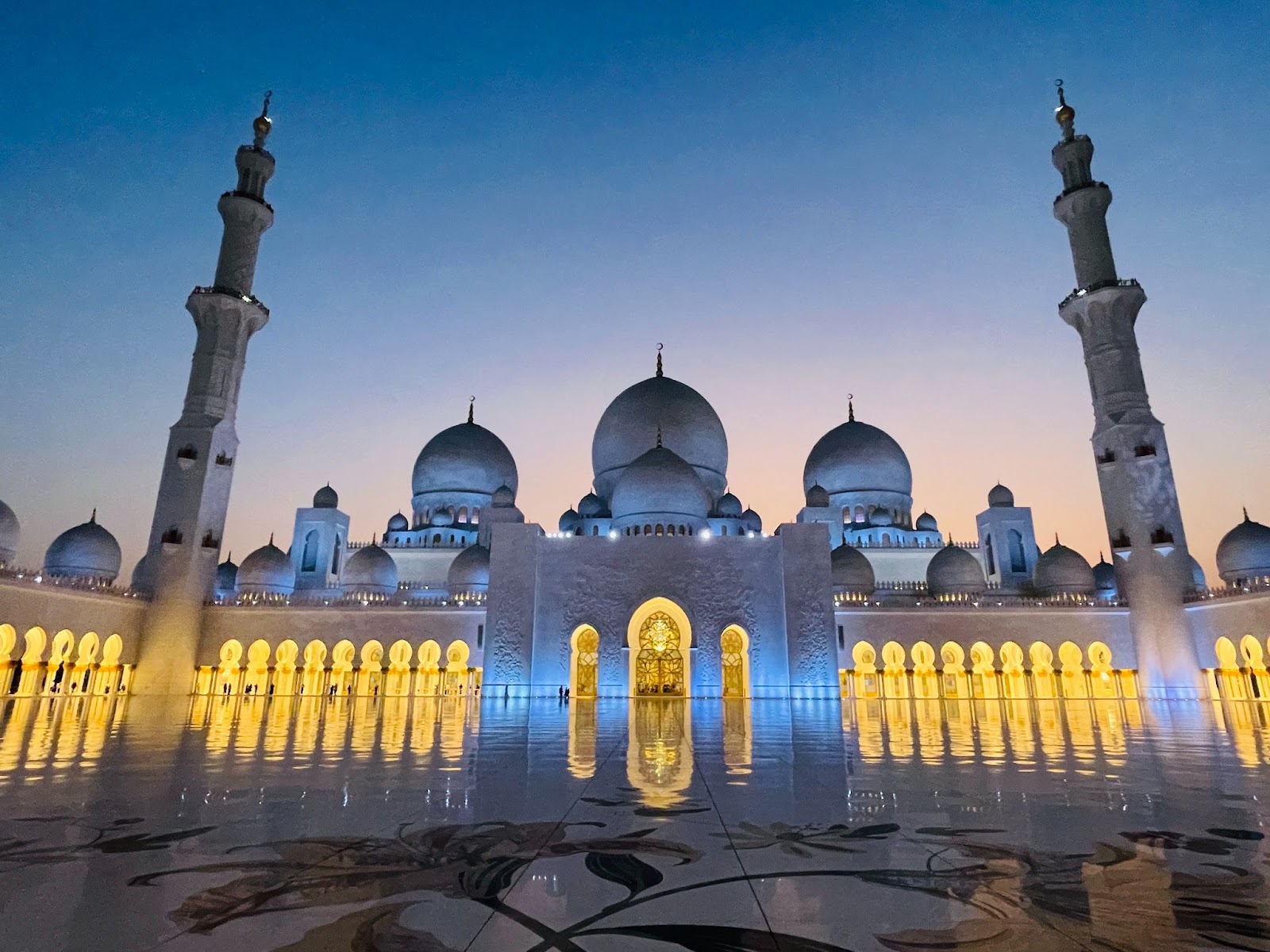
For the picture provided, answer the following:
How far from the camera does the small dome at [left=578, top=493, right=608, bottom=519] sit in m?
25.1

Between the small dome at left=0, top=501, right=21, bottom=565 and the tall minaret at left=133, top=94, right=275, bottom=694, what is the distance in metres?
3.20

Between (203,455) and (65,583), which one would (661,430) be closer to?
(203,455)

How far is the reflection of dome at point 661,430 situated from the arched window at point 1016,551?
11.7 metres

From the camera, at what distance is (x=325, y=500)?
29422 millimetres

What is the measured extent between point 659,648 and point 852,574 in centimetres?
748

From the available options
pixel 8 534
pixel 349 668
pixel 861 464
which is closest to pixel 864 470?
pixel 861 464

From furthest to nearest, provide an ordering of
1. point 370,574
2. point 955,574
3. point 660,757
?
point 370,574 < point 955,574 < point 660,757

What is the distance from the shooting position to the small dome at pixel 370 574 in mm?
25094

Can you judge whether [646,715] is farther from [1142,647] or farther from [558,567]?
[1142,647]

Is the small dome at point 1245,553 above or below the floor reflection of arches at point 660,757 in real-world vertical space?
above

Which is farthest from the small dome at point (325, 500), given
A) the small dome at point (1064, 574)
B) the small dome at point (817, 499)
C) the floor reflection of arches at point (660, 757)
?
the small dome at point (1064, 574)

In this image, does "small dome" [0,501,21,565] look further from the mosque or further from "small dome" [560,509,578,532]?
"small dome" [560,509,578,532]

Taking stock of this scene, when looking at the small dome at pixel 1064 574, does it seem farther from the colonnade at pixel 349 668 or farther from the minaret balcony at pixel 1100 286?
the colonnade at pixel 349 668

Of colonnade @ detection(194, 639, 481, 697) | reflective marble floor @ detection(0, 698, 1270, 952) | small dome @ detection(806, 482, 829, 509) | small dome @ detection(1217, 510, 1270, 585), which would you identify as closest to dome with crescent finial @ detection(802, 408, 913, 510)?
small dome @ detection(806, 482, 829, 509)
